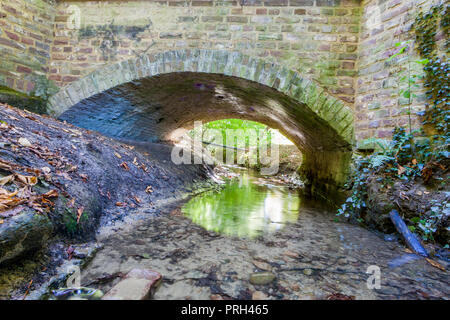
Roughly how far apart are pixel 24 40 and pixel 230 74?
399 cm

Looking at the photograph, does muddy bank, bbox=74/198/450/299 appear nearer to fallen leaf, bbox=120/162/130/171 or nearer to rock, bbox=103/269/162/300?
rock, bbox=103/269/162/300

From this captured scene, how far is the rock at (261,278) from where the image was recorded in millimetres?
1478

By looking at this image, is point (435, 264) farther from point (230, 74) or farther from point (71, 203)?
point (230, 74)

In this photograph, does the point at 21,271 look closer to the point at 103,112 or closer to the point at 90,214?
the point at 90,214

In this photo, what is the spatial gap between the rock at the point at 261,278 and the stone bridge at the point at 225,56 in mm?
2866

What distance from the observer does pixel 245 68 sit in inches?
149

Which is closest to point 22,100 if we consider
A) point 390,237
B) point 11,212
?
point 11,212

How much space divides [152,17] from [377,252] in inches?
194

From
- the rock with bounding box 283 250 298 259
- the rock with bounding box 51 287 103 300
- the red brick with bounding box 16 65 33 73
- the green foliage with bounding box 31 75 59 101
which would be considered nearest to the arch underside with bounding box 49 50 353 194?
the green foliage with bounding box 31 75 59 101

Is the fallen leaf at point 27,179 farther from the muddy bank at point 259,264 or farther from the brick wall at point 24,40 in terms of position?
the brick wall at point 24,40

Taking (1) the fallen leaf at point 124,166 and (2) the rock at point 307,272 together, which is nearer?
(2) the rock at point 307,272

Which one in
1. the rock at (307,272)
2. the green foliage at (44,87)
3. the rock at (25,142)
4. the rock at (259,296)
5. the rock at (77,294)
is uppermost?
the green foliage at (44,87)

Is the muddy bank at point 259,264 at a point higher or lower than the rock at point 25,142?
lower

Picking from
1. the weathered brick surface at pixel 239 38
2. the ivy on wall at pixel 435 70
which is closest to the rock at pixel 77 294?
the ivy on wall at pixel 435 70
